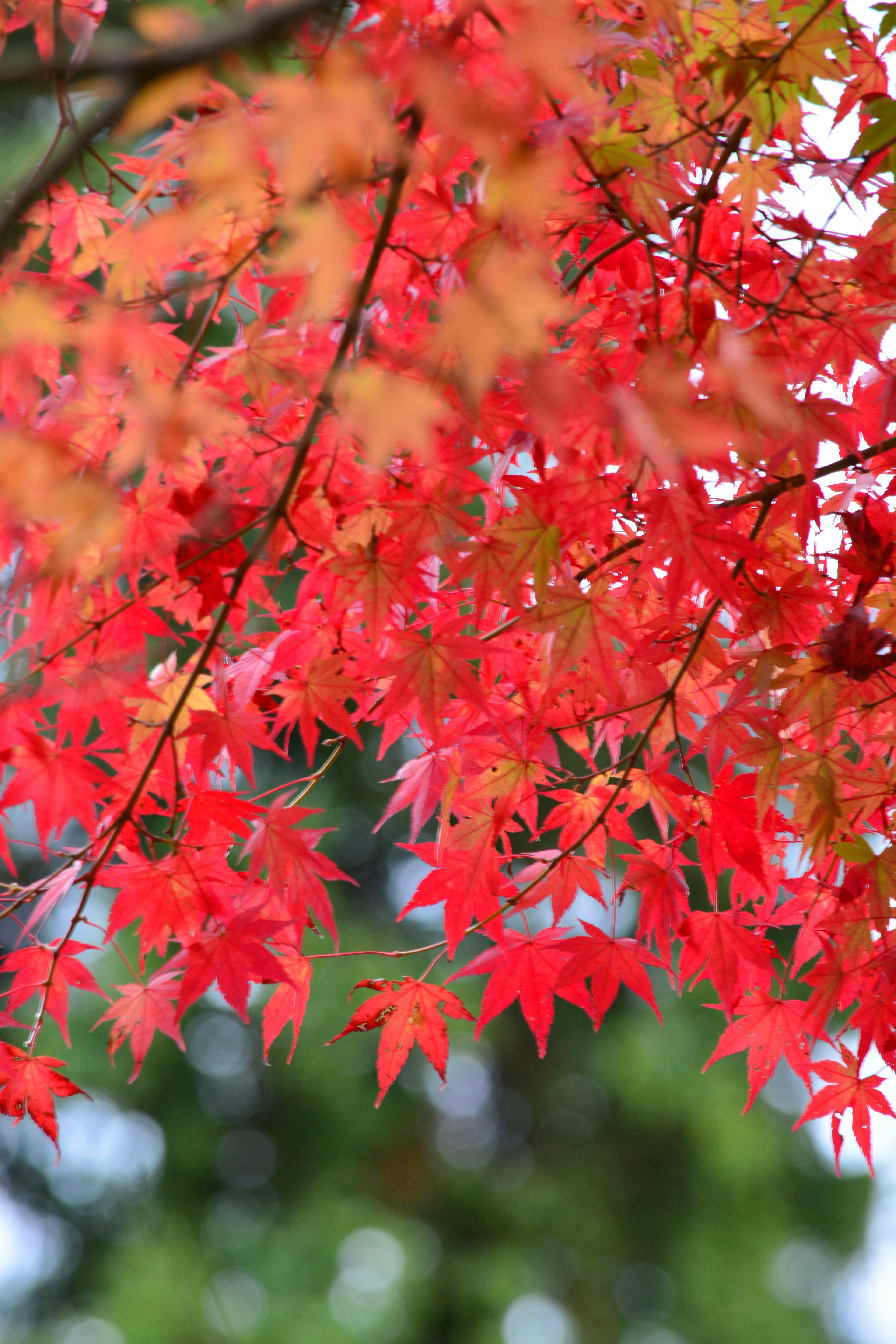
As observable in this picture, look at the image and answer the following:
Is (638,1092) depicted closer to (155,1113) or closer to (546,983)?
(155,1113)

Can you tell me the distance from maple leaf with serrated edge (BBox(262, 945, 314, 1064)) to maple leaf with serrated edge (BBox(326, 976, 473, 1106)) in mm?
57

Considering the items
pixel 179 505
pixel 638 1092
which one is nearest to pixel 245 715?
pixel 179 505

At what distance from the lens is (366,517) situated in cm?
100

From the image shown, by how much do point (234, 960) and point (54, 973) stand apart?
25cm

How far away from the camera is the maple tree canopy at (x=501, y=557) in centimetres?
89

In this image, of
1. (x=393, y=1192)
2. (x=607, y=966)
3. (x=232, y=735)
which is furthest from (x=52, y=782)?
(x=393, y=1192)

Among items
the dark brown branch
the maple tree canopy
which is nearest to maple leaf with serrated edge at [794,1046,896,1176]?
the maple tree canopy

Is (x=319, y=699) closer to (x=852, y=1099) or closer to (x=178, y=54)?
(x=178, y=54)

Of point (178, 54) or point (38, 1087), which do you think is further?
point (38, 1087)

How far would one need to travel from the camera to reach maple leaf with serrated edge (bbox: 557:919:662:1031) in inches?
41.9

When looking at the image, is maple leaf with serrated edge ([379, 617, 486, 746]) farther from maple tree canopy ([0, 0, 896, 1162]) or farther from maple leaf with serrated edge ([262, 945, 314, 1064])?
maple leaf with serrated edge ([262, 945, 314, 1064])

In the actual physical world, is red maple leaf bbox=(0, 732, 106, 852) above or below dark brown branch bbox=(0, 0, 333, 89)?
below

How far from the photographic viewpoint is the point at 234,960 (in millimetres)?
971

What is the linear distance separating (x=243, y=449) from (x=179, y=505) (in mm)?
138
